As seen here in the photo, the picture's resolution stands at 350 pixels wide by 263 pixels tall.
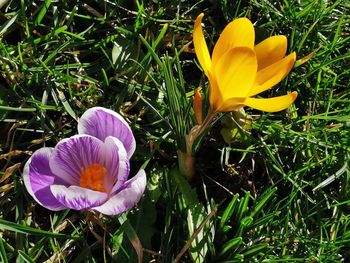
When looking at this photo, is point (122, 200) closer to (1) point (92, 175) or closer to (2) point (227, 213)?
(1) point (92, 175)

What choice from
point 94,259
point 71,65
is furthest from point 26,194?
point 71,65

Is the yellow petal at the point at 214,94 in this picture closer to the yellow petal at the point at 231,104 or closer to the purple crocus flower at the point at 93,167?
the yellow petal at the point at 231,104

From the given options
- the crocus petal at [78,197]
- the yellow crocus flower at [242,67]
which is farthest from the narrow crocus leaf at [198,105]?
the crocus petal at [78,197]

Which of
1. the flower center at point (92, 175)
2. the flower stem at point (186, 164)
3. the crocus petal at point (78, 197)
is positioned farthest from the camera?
the flower stem at point (186, 164)

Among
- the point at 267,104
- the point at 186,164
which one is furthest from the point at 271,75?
the point at 186,164

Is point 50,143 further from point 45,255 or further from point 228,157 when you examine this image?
point 228,157
